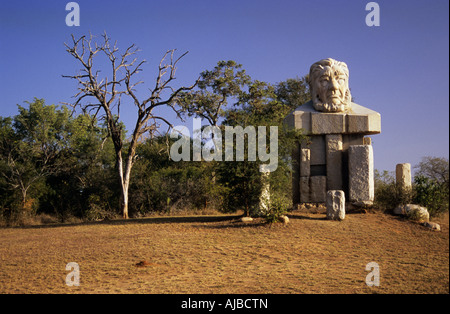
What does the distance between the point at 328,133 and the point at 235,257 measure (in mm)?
5727

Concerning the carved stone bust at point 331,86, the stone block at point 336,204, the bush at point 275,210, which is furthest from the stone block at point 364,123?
the bush at point 275,210

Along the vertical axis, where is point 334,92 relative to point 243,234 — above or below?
above

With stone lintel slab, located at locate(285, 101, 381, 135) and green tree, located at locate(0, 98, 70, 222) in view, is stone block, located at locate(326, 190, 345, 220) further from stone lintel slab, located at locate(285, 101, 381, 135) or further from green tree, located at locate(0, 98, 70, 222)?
green tree, located at locate(0, 98, 70, 222)

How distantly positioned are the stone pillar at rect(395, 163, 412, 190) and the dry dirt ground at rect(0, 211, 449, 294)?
1.33m

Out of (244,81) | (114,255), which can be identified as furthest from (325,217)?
(244,81)

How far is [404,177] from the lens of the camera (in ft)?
41.7

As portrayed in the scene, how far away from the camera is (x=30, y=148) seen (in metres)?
19.7

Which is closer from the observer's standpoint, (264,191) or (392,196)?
(264,191)

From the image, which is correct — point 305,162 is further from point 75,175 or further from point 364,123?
point 75,175

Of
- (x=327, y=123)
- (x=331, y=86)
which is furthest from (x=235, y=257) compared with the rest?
(x=331, y=86)

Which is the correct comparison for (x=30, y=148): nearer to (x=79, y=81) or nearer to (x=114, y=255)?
(x=79, y=81)

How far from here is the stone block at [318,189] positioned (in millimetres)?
12383

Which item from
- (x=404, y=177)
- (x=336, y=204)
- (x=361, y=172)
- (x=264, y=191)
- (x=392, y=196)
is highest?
(x=361, y=172)

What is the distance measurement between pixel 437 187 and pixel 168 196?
1189 centimetres
